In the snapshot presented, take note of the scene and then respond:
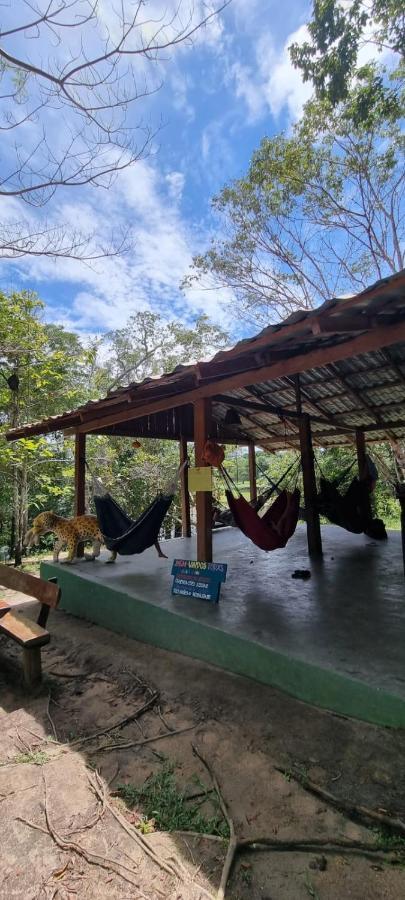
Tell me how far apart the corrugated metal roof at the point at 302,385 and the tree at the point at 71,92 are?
1281 mm

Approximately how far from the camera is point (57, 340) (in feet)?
33.3

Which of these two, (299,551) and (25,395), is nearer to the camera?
(299,551)

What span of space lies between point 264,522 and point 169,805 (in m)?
1.78

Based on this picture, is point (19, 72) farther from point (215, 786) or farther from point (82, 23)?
point (215, 786)

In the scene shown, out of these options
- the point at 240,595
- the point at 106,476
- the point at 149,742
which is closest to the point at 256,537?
the point at 240,595

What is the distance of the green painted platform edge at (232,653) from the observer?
1.46 metres

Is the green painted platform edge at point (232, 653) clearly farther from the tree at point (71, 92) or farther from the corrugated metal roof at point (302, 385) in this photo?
the tree at point (71, 92)

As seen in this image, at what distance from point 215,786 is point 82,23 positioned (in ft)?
11.0

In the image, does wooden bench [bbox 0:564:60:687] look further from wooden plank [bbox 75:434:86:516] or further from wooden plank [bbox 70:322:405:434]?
wooden plank [bbox 70:322:405:434]

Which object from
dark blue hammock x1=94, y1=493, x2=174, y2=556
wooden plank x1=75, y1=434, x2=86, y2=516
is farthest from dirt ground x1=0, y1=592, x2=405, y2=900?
wooden plank x1=75, y1=434, x2=86, y2=516

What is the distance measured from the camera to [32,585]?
2521 mm

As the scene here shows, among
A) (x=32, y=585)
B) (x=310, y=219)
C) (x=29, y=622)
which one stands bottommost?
(x=29, y=622)

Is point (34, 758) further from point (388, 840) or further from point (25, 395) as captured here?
point (25, 395)

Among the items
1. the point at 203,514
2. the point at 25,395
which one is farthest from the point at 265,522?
the point at 25,395
